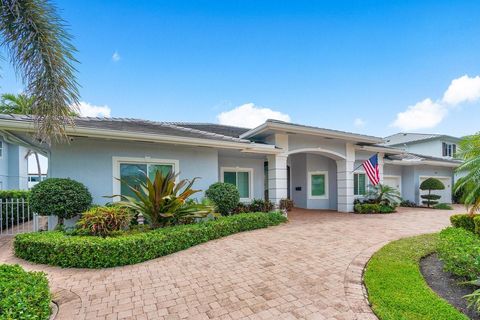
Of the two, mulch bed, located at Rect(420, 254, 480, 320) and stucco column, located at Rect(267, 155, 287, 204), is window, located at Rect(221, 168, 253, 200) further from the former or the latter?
mulch bed, located at Rect(420, 254, 480, 320)

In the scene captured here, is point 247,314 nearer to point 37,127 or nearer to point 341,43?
point 37,127

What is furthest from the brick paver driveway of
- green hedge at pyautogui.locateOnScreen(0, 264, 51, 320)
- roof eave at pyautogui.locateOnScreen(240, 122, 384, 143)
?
roof eave at pyautogui.locateOnScreen(240, 122, 384, 143)

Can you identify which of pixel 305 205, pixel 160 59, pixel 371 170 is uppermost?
pixel 160 59

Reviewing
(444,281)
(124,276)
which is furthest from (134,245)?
(444,281)

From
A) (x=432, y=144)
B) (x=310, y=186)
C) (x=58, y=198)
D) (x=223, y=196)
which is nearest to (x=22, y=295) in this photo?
(x=58, y=198)

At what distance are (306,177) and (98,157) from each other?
36.2 ft

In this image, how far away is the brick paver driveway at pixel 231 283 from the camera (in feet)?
10.7

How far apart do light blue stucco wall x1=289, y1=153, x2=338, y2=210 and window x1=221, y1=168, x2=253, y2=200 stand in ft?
13.3

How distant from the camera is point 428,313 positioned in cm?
298

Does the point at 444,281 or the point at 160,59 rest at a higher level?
the point at 160,59

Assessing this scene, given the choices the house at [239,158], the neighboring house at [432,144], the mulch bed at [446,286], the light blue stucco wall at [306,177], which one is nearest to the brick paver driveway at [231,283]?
the mulch bed at [446,286]

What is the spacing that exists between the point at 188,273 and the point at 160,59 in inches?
396

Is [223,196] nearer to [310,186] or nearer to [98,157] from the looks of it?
[98,157]

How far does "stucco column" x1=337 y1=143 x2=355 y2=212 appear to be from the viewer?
12.6 metres
